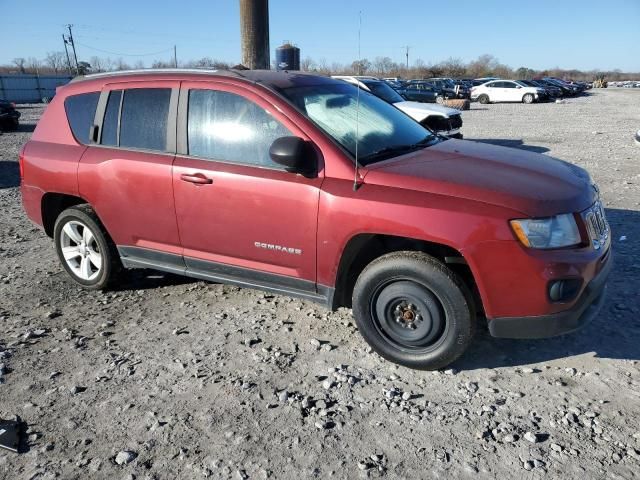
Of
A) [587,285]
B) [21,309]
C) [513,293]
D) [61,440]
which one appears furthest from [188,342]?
[587,285]

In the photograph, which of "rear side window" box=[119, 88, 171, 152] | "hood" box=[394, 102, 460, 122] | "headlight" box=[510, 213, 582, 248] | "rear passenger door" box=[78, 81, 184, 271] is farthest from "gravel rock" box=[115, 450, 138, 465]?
"hood" box=[394, 102, 460, 122]

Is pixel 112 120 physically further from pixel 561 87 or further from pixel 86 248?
pixel 561 87

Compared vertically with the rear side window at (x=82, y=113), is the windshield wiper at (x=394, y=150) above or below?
below

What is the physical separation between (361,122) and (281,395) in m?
2.09

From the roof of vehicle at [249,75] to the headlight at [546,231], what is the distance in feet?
6.43

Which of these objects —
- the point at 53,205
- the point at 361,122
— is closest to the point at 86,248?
the point at 53,205

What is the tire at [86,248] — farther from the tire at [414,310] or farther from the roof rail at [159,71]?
the tire at [414,310]

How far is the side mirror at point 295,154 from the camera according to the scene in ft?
10.7

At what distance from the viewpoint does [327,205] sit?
3.30 meters

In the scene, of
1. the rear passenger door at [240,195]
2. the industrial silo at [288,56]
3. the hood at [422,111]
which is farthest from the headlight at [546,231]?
the hood at [422,111]

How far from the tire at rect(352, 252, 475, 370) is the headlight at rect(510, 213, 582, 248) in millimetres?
461

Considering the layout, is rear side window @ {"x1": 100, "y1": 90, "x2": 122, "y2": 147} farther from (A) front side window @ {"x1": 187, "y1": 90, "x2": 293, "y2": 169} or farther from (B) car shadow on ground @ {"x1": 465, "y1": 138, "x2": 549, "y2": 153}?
(B) car shadow on ground @ {"x1": 465, "y1": 138, "x2": 549, "y2": 153}

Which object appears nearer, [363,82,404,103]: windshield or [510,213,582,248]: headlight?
[510,213,582,248]: headlight

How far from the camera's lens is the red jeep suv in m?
2.99
